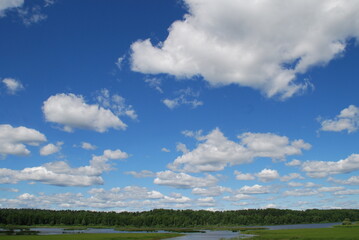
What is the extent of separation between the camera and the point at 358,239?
217 feet

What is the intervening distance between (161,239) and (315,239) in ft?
135

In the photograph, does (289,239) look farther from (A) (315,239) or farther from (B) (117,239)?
(B) (117,239)

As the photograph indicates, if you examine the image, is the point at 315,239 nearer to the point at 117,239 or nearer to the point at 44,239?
the point at 117,239

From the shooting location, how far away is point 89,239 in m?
87.5

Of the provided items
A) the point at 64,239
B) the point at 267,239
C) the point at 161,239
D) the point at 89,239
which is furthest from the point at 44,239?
the point at 267,239

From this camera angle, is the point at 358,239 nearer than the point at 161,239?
Yes

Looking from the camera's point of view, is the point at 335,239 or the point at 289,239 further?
the point at 289,239

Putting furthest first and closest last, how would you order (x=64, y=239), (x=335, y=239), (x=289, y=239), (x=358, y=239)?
1. (x=64, y=239)
2. (x=289, y=239)
3. (x=335, y=239)
4. (x=358, y=239)

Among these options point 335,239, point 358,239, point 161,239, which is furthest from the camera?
point 161,239

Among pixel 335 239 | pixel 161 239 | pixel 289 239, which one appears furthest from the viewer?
pixel 161 239

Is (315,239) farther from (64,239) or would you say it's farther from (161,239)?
(64,239)

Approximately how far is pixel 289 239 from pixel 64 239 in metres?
57.6

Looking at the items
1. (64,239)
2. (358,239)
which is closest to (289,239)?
(358,239)

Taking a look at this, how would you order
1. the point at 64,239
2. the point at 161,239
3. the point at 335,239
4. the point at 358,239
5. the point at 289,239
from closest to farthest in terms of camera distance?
the point at 358,239, the point at 335,239, the point at 289,239, the point at 64,239, the point at 161,239
